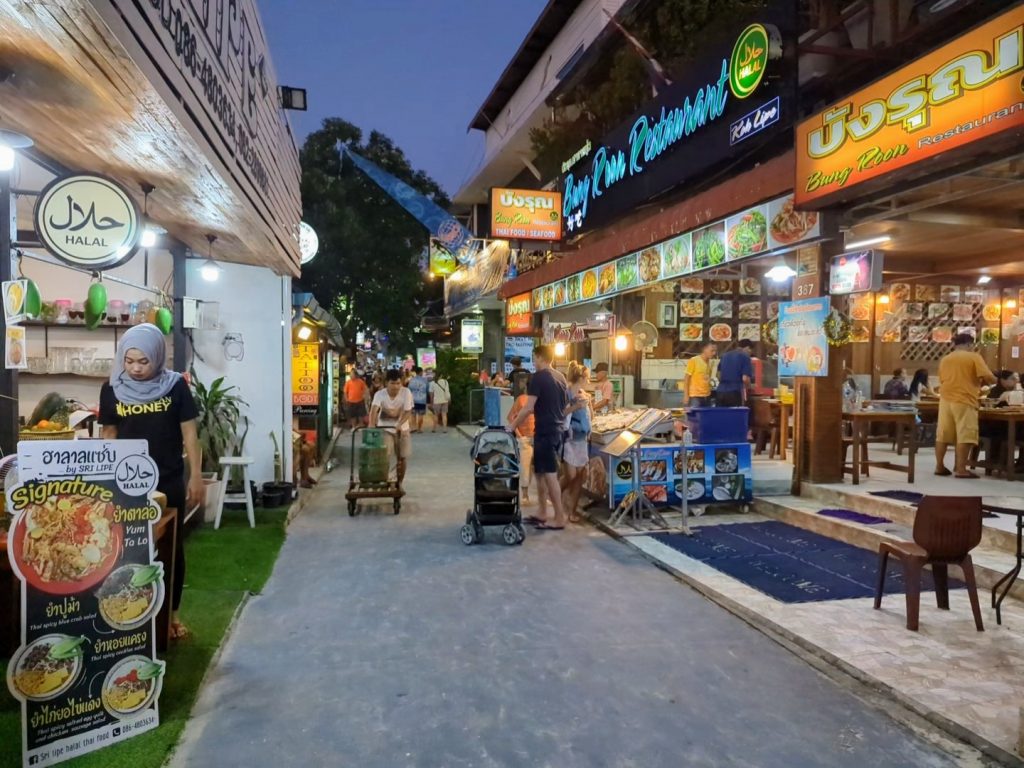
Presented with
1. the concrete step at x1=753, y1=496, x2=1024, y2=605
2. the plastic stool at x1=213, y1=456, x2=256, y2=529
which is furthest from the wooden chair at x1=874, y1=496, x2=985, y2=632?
the plastic stool at x1=213, y1=456, x2=256, y2=529

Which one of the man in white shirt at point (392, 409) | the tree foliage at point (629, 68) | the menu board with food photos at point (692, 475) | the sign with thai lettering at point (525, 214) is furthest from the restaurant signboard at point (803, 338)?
the sign with thai lettering at point (525, 214)

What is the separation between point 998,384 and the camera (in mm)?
12289

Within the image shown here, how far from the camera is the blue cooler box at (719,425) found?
9.02 meters

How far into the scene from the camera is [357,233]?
2655cm

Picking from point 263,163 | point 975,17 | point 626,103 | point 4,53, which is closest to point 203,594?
point 4,53

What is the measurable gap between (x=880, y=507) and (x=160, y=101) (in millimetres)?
8023

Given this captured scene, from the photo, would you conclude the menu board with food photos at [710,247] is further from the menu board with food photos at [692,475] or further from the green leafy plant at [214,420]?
the green leafy plant at [214,420]

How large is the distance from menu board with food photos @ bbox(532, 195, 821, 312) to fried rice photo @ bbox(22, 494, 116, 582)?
746 centimetres

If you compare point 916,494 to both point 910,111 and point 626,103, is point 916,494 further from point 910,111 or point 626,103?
point 626,103

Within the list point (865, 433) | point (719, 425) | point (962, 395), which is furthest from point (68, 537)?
point (962, 395)

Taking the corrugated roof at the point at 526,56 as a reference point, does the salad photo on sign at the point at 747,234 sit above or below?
below

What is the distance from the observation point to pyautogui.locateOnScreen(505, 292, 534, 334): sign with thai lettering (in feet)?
65.4

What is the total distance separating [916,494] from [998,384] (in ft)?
18.5
